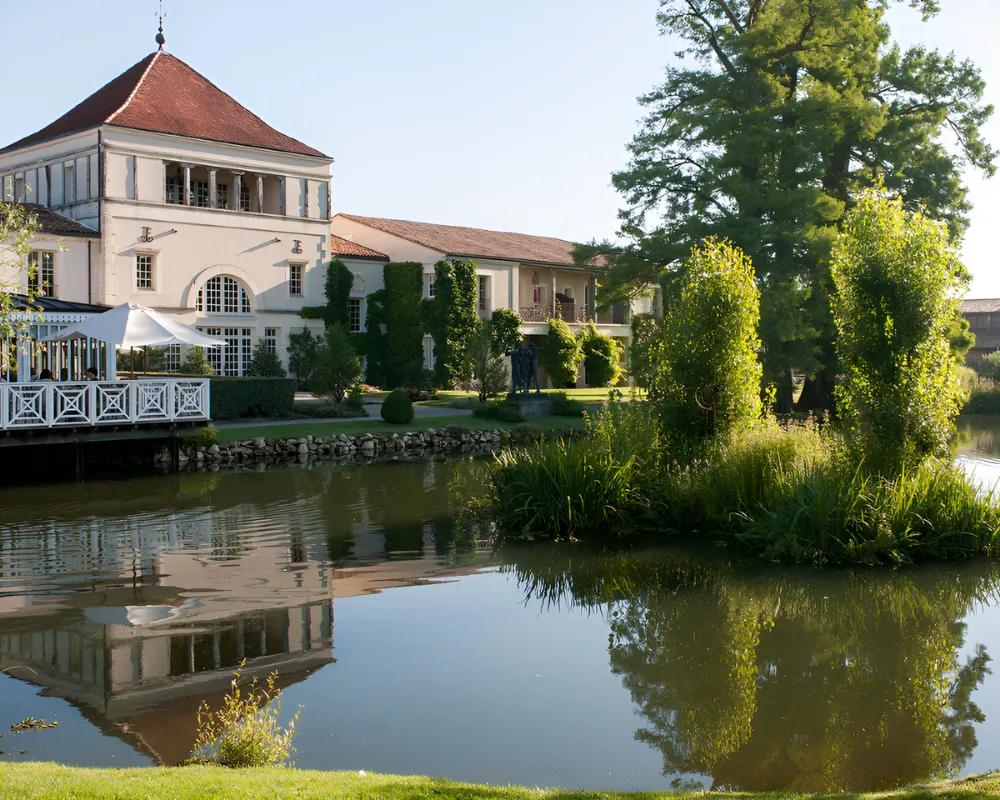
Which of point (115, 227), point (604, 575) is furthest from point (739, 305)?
point (115, 227)

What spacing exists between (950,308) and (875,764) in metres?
8.99

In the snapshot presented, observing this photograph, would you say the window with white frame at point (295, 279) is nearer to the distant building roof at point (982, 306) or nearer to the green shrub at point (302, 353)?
the green shrub at point (302, 353)

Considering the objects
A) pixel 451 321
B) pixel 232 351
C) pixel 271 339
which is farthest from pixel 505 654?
pixel 451 321

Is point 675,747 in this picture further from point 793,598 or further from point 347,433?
point 347,433

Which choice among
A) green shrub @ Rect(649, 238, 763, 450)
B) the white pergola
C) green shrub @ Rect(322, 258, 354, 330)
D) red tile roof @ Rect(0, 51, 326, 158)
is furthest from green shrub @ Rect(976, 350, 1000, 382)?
the white pergola

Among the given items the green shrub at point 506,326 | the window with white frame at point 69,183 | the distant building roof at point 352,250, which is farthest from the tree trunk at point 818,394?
the window with white frame at point 69,183

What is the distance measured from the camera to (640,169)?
32125mm

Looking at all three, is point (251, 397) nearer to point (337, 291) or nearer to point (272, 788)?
point (337, 291)

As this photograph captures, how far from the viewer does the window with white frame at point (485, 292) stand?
4625 centimetres

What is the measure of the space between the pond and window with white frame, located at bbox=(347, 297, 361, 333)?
26.3m

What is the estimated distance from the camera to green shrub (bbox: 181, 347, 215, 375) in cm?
3412

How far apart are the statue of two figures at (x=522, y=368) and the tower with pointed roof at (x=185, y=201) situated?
10.1 meters

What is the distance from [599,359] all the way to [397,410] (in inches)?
824

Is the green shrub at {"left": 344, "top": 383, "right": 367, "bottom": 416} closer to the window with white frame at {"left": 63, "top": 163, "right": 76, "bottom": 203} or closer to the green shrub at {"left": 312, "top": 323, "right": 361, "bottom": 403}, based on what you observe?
the green shrub at {"left": 312, "top": 323, "right": 361, "bottom": 403}
